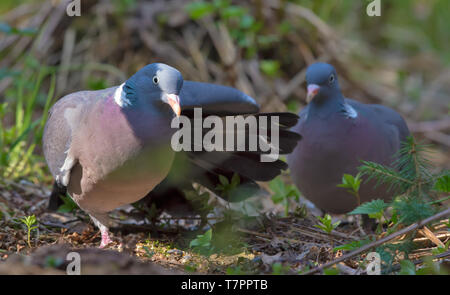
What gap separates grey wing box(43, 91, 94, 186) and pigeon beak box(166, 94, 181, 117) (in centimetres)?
55

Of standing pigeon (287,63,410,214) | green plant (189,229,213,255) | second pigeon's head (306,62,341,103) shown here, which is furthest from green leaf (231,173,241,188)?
second pigeon's head (306,62,341,103)

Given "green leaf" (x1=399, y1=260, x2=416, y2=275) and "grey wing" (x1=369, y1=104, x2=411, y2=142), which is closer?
"green leaf" (x1=399, y1=260, x2=416, y2=275)

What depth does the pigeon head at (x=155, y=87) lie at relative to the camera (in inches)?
102

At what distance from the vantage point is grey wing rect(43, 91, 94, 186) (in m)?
2.92

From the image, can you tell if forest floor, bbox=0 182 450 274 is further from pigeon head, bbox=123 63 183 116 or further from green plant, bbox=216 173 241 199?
pigeon head, bbox=123 63 183 116

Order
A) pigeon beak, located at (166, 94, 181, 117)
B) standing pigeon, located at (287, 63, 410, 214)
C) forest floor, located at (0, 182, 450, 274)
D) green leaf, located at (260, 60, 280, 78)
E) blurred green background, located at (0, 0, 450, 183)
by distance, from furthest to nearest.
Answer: green leaf, located at (260, 60, 280, 78) → blurred green background, located at (0, 0, 450, 183) → standing pigeon, located at (287, 63, 410, 214) → pigeon beak, located at (166, 94, 181, 117) → forest floor, located at (0, 182, 450, 274)

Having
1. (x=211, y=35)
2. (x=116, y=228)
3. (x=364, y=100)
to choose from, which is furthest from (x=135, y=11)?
(x=116, y=228)

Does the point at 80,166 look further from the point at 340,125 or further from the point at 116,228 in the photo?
the point at 340,125

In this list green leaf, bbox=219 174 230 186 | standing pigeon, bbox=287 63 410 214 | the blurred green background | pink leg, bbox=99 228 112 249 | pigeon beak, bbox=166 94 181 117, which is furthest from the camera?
the blurred green background

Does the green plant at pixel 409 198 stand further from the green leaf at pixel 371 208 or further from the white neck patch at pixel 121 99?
the white neck patch at pixel 121 99

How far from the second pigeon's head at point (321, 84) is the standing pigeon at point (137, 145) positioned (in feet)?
1.49

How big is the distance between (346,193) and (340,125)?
1.37ft

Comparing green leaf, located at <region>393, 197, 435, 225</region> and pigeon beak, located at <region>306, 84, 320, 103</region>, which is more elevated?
pigeon beak, located at <region>306, 84, 320, 103</region>

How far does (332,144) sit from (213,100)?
826 mm
